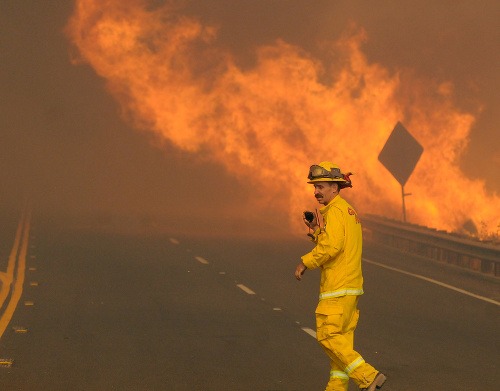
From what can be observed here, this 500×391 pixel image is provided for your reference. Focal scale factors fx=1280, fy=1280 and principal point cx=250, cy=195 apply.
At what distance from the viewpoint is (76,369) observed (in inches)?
504

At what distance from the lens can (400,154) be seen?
3127cm

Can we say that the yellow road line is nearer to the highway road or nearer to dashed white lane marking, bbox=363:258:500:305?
the highway road

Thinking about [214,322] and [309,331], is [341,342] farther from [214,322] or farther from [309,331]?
[214,322]

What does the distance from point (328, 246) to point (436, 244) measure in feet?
52.7

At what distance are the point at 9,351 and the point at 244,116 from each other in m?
28.2

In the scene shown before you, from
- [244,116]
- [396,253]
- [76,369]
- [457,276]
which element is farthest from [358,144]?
[76,369]

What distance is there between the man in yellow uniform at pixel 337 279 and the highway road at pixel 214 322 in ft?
6.63

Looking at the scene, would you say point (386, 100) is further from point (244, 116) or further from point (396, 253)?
point (396, 253)

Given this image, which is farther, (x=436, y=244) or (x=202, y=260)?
(x=436, y=244)

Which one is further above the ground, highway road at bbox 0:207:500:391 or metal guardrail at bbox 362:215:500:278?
metal guardrail at bbox 362:215:500:278

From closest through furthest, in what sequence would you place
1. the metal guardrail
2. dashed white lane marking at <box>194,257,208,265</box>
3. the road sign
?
1. the metal guardrail
2. dashed white lane marking at <box>194,257,208,265</box>
3. the road sign

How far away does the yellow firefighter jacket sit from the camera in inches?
396

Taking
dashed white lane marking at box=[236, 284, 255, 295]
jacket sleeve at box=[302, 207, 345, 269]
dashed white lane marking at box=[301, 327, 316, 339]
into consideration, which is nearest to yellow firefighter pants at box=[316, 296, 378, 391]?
jacket sleeve at box=[302, 207, 345, 269]

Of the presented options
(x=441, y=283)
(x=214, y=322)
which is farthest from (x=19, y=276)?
(x=441, y=283)
